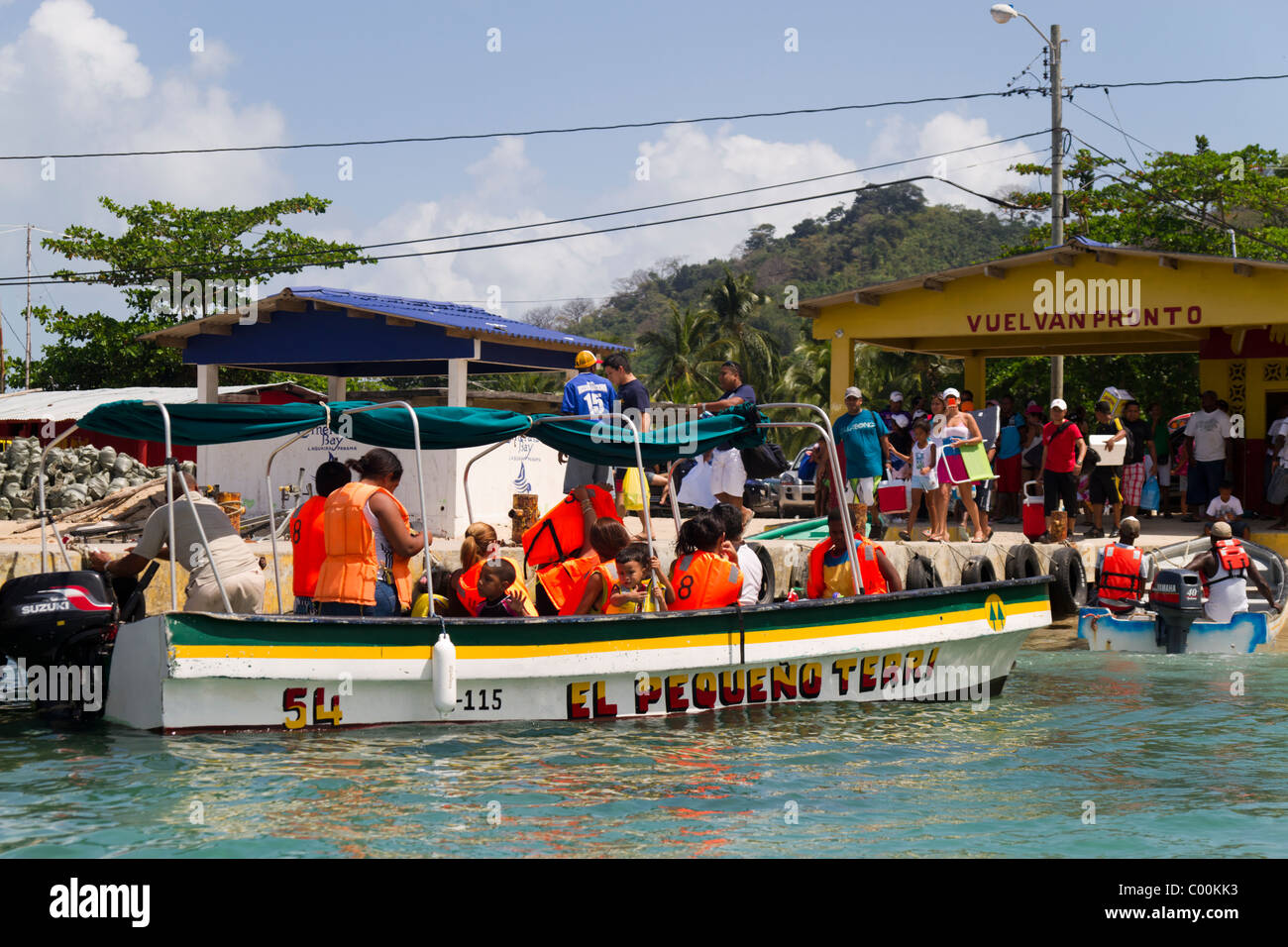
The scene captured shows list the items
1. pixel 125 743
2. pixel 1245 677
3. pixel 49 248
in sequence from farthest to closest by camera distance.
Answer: pixel 49 248, pixel 1245 677, pixel 125 743

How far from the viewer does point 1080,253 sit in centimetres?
1766

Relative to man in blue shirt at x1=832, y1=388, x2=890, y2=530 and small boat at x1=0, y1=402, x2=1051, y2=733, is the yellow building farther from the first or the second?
small boat at x1=0, y1=402, x2=1051, y2=733

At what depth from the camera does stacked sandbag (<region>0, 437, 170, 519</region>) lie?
24.4 meters

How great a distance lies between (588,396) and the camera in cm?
1110

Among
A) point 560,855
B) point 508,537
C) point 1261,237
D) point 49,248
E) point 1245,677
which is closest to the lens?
point 560,855

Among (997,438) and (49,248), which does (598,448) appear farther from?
(49,248)

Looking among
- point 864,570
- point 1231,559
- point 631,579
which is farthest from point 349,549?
point 1231,559

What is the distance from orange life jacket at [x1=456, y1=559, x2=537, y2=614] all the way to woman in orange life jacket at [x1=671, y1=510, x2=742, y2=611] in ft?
4.03

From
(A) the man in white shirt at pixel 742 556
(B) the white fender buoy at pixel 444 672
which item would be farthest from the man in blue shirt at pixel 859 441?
(B) the white fender buoy at pixel 444 672

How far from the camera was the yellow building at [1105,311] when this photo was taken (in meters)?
16.8
